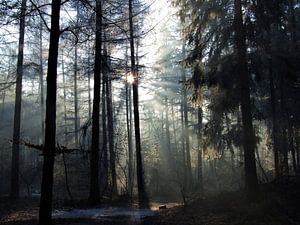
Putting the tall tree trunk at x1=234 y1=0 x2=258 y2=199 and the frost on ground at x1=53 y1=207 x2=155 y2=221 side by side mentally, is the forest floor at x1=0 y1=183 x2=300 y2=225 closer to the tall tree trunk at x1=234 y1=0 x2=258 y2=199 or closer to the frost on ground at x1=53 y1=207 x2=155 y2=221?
the frost on ground at x1=53 y1=207 x2=155 y2=221

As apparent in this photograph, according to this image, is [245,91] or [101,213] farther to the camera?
[101,213]

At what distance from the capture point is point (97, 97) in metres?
17.1

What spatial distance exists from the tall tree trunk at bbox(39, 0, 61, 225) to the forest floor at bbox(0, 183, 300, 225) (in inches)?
71.7

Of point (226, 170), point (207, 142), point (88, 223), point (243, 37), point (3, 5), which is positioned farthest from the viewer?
point (226, 170)

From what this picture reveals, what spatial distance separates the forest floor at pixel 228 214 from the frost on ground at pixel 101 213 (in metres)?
0.13

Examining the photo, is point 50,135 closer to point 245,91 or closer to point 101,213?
point 101,213

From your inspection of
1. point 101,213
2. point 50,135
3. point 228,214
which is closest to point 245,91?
point 228,214

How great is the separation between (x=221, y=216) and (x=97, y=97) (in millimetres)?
7375

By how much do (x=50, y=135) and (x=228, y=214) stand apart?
559cm

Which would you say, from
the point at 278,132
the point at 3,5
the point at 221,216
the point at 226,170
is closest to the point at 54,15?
the point at 3,5

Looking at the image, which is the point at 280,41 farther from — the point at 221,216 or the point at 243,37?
the point at 221,216

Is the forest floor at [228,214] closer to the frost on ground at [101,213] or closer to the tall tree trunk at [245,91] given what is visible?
the frost on ground at [101,213]

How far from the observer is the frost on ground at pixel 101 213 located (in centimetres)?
1300

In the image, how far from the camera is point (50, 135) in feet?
32.2
